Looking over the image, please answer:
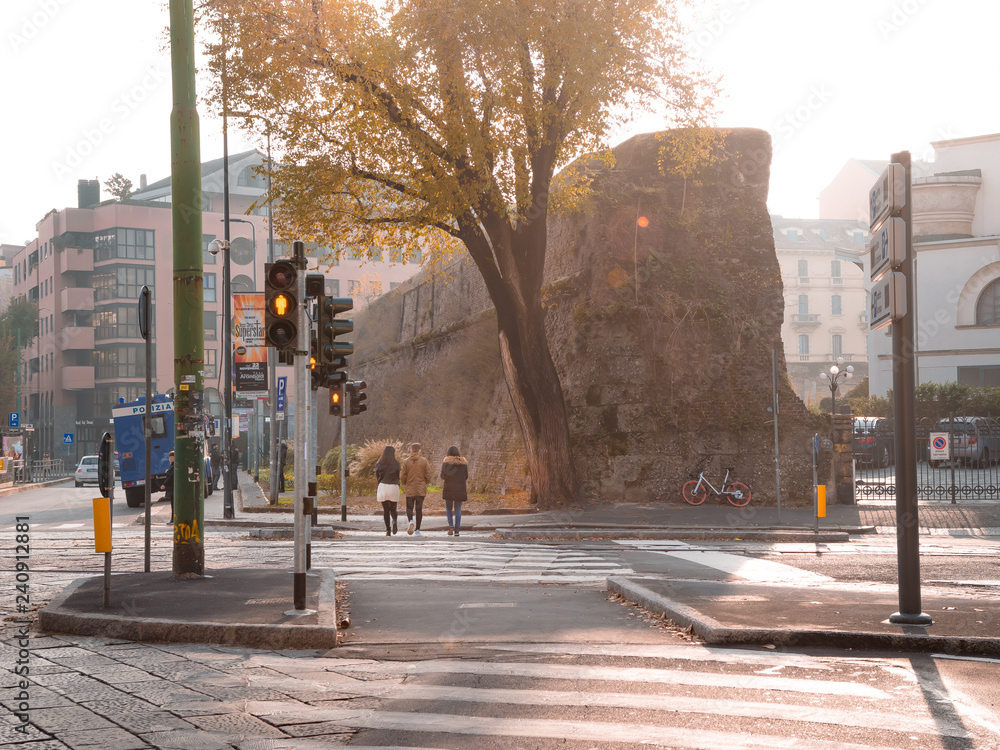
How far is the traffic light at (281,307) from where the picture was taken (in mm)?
9320

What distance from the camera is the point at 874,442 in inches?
1280

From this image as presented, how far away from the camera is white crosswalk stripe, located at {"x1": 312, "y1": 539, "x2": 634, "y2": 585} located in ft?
41.8

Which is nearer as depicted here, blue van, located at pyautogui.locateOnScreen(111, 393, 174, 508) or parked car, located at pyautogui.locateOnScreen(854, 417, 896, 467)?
parked car, located at pyautogui.locateOnScreen(854, 417, 896, 467)

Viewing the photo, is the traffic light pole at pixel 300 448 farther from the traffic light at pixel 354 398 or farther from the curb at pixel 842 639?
the traffic light at pixel 354 398

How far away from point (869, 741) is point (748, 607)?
13.4 ft

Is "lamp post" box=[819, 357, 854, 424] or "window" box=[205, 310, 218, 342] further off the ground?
"window" box=[205, 310, 218, 342]

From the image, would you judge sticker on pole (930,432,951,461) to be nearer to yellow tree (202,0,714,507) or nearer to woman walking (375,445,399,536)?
yellow tree (202,0,714,507)

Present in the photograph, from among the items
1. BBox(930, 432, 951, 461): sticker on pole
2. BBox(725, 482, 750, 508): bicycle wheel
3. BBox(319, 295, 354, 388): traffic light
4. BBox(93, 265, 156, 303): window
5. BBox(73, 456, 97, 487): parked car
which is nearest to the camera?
BBox(319, 295, 354, 388): traffic light

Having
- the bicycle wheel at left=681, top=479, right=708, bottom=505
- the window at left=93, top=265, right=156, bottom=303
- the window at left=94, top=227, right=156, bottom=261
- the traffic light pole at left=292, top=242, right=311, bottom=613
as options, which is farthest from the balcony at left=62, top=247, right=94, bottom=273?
the traffic light pole at left=292, top=242, right=311, bottom=613

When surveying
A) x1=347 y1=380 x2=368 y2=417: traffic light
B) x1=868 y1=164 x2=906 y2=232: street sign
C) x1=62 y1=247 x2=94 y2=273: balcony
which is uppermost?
x1=62 y1=247 x2=94 y2=273: balcony

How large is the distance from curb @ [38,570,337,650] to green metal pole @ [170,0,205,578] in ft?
6.25

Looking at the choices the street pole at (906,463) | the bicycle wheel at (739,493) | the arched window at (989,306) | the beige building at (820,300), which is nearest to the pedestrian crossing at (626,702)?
the street pole at (906,463)

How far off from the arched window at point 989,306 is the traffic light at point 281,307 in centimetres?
4506

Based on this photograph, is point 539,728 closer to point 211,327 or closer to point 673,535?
point 673,535
